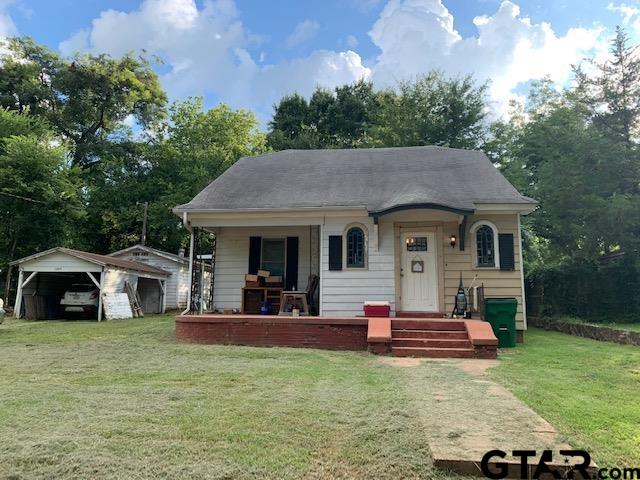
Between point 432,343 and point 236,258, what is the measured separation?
228 inches

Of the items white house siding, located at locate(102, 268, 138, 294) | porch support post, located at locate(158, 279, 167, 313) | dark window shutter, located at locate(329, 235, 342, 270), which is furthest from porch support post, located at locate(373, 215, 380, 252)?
porch support post, located at locate(158, 279, 167, 313)

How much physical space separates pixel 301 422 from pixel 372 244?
6.61m

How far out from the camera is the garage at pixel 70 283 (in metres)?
14.2

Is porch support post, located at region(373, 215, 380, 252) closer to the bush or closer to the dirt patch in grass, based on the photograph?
the dirt patch in grass

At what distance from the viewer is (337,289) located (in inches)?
382

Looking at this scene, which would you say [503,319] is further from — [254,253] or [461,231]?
[254,253]

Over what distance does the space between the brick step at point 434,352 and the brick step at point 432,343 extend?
127 millimetres

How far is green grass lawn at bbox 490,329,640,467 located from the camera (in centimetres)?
304

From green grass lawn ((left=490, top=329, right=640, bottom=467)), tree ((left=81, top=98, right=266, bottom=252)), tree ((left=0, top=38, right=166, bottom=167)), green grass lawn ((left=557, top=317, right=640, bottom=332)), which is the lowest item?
green grass lawn ((left=490, top=329, right=640, bottom=467))

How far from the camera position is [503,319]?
27.6 ft

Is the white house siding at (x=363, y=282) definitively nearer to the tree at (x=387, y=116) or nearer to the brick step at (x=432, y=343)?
the brick step at (x=432, y=343)

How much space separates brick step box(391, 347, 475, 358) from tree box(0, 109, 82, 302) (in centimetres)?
1810

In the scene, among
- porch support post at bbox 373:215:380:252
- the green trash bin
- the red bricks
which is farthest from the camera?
porch support post at bbox 373:215:380:252

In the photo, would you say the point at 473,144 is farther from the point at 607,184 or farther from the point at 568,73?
the point at 607,184
